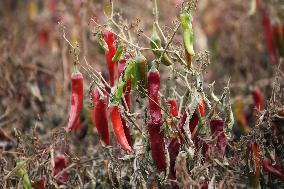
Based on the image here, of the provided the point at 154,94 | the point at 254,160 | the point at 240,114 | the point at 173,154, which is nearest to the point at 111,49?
the point at 154,94

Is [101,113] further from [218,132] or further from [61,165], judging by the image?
[218,132]

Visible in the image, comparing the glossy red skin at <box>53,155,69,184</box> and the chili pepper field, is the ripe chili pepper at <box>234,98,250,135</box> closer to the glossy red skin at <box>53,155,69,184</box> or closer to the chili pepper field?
the chili pepper field

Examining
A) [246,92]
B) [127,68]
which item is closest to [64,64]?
[246,92]

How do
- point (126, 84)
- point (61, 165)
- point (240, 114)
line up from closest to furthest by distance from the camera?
1. point (126, 84)
2. point (61, 165)
3. point (240, 114)

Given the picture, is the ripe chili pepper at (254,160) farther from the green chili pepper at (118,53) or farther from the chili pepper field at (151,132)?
the green chili pepper at (118,53)

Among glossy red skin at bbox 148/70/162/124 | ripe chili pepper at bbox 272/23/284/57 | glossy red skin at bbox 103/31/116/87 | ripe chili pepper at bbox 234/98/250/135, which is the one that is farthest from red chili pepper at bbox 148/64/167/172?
ripe chili pepper at bbox 272/23/284/57

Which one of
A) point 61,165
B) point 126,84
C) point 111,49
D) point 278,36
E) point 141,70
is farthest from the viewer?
point 278,36
